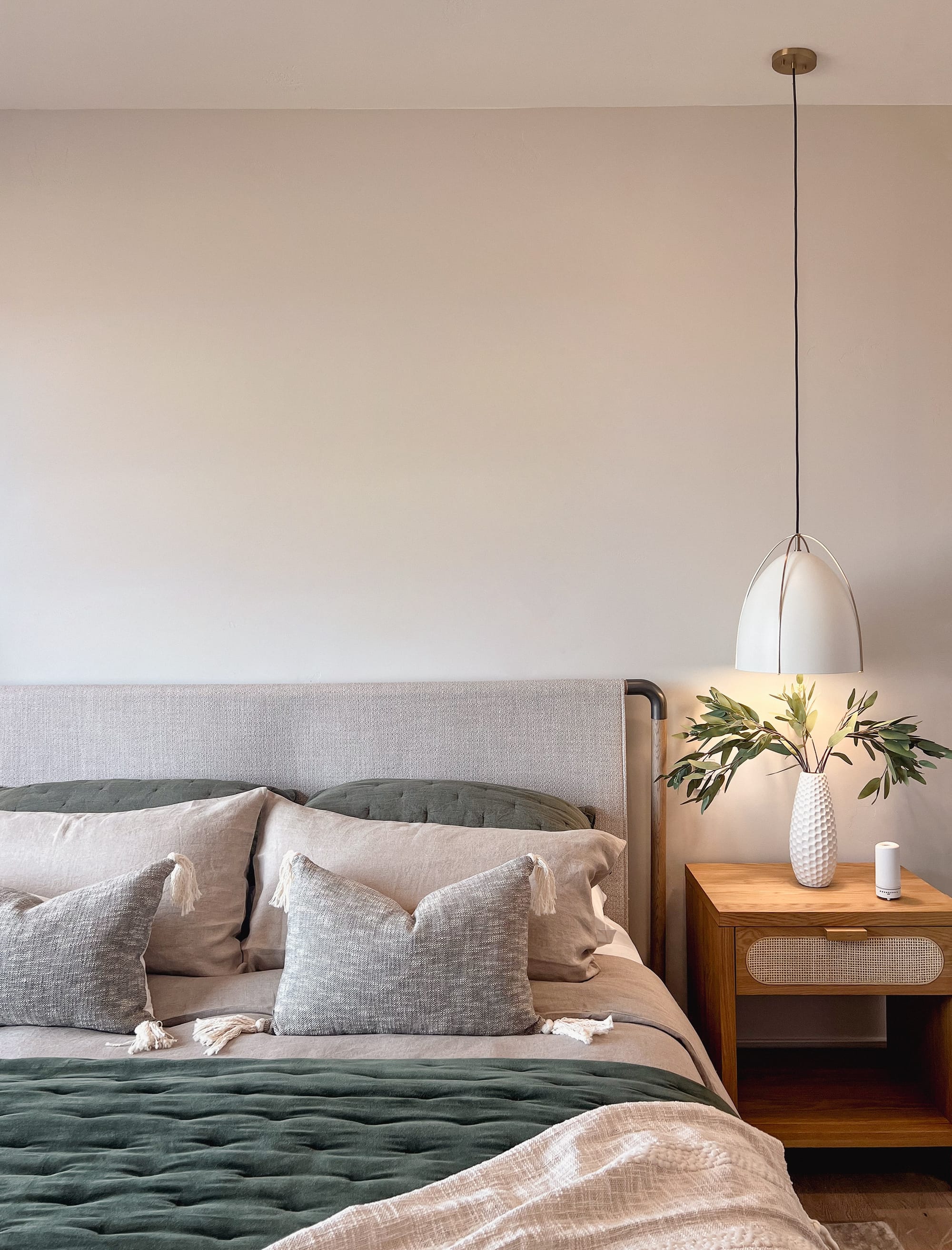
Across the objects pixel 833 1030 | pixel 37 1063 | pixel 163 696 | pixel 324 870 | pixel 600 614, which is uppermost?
pixel 600 614

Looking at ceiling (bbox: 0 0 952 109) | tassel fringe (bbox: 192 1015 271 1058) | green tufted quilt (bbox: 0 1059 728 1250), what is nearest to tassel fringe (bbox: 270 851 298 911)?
tassel fringe (bbox: 192 1015 271 1058)

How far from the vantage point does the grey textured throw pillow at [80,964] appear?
174cm

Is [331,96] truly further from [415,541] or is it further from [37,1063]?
[37,1063]

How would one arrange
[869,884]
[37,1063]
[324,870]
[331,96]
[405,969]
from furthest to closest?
[331,96] → [869,884] → [324,870] → [405,969] → [37,1063]

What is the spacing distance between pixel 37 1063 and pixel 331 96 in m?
2.34

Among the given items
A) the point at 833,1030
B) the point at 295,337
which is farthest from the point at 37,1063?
the point at 833,1030

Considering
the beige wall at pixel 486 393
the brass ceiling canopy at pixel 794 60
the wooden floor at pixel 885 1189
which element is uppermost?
the brass ceiling canopy at pixel 794 60

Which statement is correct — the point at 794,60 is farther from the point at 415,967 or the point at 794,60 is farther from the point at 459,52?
the point at 415,967

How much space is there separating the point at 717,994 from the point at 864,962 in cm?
33

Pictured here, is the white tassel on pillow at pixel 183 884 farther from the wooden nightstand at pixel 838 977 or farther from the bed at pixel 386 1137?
the wooden nightstand at pixel 838 977

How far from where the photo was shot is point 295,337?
2.58 meters

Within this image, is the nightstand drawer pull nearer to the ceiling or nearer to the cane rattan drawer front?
the cane rattan drawer front

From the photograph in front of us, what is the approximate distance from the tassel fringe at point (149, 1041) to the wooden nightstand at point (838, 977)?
3.93ft

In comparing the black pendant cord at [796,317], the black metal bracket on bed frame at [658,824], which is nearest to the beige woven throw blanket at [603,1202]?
the black metal bracket on bed frame at [658,824]
